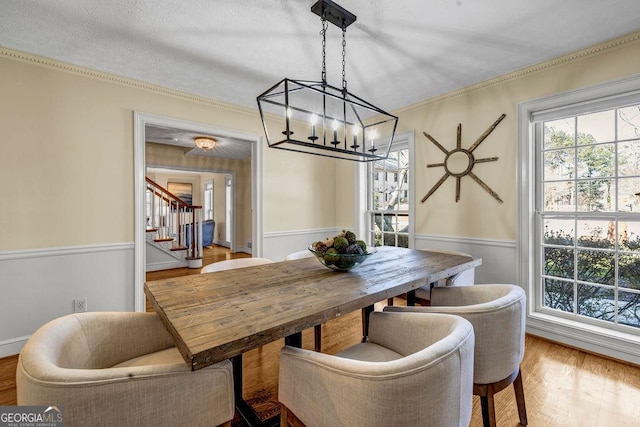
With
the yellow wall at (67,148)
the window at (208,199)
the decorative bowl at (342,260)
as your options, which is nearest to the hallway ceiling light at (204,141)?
the yellow wall at (67,148)

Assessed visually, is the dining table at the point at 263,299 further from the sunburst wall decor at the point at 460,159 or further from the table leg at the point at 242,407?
the sunburst wall decor at the point at 460,159

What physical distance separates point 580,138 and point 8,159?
4.64m

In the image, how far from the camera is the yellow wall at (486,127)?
227 centimetres

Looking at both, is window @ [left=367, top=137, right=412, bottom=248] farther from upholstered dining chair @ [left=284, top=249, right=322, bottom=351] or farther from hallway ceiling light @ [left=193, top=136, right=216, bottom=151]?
hallway ceiling light @ [left=193, top=136, right=216, bottom=151]

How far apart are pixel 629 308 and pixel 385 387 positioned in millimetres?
2686

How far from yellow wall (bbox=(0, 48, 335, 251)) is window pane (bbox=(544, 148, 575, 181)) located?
11.5 ft

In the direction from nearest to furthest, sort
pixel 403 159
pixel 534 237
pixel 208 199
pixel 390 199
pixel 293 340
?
pixel 293 340, pixel 534 237, pixel 403 159, pixel 390 199, pixel 208 199

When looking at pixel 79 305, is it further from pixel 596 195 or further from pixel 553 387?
pixel 596 195

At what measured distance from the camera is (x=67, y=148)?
2.51m

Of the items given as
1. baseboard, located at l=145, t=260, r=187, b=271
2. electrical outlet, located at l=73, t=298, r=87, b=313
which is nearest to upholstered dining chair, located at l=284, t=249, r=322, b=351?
electrical outlet, located at l=73, t=298, r=87, b=313

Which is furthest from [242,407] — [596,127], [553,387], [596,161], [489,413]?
[596,127]

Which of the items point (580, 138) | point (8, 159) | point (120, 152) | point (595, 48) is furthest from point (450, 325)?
point (8, 159)

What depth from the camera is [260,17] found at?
1.89 m

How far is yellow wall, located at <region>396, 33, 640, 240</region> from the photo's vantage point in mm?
2271
